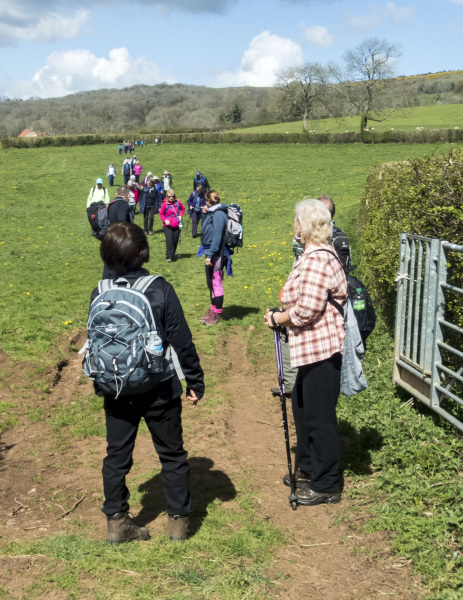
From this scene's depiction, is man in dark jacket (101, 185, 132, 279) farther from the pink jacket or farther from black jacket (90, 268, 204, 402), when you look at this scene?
black jacket (90, 268, 204, 402)

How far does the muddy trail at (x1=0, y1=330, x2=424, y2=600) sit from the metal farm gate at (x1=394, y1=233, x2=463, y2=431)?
119cm

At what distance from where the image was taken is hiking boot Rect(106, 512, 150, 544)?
3.83 metres

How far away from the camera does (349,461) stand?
16.2ft

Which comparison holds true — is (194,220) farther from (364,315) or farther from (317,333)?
(317,333)

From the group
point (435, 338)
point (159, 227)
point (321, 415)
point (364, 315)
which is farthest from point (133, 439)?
point (159, 227)

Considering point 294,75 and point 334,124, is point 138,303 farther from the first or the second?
point 294,75

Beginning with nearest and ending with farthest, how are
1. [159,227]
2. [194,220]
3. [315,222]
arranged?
[315,222]
[194,220]
[159,227]

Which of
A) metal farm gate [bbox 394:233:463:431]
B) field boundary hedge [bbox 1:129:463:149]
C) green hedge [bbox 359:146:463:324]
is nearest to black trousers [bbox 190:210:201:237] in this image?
green hedge [bbox 359:146:463:324]

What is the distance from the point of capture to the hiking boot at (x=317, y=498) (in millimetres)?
4336

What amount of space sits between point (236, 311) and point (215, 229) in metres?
2.12

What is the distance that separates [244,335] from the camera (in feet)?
30.5

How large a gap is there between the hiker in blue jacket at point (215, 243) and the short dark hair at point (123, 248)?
524 centimetres

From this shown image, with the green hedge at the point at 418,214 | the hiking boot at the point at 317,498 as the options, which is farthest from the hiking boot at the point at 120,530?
the green hedge at the point at 418,214

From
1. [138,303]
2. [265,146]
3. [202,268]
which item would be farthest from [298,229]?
[265,146]
